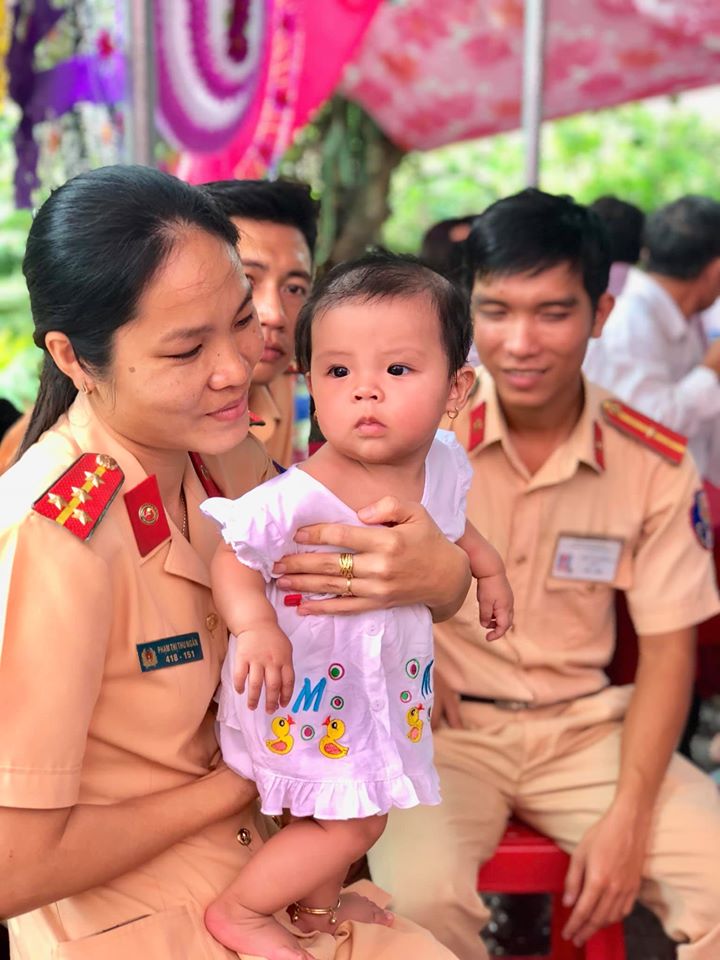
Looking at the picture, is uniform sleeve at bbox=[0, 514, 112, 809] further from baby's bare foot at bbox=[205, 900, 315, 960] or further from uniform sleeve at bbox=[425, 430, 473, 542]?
uniform sleeve at bbox=[425, 430, 473, 542]

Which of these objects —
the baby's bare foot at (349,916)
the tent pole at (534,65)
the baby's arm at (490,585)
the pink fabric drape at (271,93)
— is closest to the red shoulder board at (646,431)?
the baby's arm at (490,585)

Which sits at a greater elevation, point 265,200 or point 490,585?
point 265,200

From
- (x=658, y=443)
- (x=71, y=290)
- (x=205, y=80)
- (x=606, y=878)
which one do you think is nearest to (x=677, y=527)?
(x=658, y=443)

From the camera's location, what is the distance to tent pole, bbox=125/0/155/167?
315 cm

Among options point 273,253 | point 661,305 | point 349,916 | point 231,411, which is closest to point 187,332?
point 231,411

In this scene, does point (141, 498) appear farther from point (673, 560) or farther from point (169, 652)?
point (673, 560)

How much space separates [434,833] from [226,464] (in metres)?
0.82

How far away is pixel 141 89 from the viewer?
3.16m

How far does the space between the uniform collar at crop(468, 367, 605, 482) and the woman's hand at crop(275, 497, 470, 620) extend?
86 cm

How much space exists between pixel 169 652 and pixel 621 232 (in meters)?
3.52

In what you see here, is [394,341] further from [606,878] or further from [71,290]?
[606,878]

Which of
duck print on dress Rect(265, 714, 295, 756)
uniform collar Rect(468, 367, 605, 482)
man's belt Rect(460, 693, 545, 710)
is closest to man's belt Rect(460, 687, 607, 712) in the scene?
man's belt Rect(460, 693, 545, 710)

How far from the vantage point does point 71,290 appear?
1.44 meters

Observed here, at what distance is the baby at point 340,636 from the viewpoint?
1.52 m
